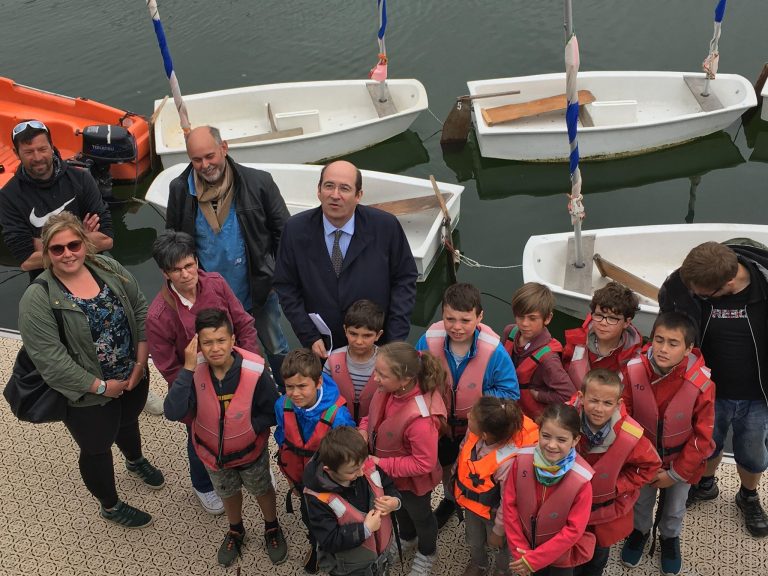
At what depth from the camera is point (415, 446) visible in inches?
131

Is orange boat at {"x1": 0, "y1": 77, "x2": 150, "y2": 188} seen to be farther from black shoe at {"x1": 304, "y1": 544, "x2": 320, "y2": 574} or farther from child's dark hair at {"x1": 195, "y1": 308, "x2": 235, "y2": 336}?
black shoe at {"x1": 304, "y1": 544, "x2": 320, "y2": 574}

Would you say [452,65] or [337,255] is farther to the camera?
[452,65]

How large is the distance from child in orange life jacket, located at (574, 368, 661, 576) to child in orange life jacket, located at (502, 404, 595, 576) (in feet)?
0.47

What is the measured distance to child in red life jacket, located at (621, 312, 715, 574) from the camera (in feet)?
10.7

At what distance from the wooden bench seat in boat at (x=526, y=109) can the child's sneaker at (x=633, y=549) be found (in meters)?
5.65

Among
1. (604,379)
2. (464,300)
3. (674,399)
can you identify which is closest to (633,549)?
A: (674,399)

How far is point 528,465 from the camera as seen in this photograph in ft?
10.1

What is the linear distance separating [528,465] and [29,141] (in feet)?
10.4

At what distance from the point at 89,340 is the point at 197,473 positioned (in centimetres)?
101

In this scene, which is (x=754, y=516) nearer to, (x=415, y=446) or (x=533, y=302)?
(x=533, y=302)

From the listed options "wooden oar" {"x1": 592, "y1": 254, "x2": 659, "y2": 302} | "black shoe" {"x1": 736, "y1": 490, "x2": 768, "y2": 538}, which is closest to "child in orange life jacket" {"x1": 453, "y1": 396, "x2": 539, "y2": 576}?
"black shoe" {"x1": 736, "y1": 490, "x2": 768, "y2": 538}

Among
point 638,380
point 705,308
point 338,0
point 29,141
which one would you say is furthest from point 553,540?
point 338,0

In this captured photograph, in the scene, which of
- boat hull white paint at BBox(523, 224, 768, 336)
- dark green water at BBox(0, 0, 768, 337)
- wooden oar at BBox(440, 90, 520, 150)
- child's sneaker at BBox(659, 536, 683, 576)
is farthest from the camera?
wooden oar at BBox(440, 90, 520, 150)

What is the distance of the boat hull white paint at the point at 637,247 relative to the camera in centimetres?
607
